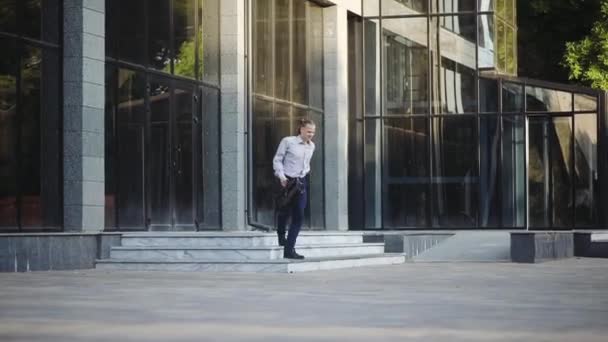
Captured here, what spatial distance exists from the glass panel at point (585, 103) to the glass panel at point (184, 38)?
1177cm

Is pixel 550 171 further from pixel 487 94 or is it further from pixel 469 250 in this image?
pixel 469 250

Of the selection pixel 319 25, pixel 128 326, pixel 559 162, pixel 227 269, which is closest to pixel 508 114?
pixel 559 162

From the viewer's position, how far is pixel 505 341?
25.7ft

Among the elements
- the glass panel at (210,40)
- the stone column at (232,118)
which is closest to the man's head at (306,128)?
Result: the stone column at (232,118)

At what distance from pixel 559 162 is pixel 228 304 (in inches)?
972

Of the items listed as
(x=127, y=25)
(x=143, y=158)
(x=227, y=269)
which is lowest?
(x=227, y=269)

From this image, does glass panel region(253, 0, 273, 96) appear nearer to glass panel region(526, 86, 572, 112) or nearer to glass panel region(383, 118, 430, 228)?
glass panel region(383, 118, 430, 228)

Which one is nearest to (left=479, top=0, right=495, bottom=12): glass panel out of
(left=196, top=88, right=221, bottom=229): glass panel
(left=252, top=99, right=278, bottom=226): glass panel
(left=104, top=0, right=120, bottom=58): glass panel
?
(left=252, top=99, right=278, bottom=226): glass panel

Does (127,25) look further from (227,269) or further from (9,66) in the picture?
(227,269)

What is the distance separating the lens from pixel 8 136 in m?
19.1

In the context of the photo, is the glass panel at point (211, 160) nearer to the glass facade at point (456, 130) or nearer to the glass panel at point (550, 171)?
the glass facade at point (456, 130)

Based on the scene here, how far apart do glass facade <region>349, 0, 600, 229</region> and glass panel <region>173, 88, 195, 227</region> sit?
9961mm

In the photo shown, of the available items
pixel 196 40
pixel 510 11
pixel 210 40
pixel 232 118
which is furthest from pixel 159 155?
pixel 510 11

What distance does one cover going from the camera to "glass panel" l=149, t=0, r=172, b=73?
952 inches
